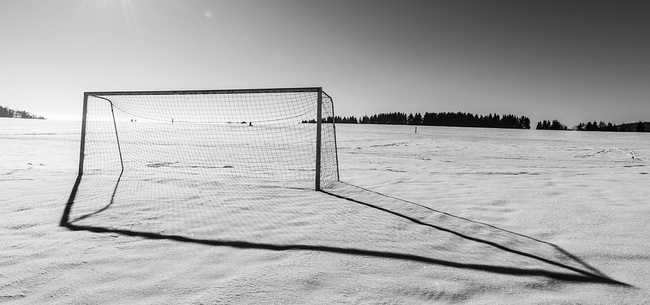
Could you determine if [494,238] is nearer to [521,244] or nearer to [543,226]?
[521,244]

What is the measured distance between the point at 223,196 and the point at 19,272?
274 centimetres

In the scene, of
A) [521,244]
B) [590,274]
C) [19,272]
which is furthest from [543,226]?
[19,272]

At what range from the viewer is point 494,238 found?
303 cm

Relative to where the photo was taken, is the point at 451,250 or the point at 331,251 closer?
the point at 331,251

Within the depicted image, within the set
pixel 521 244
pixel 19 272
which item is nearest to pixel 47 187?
pixel 19 272

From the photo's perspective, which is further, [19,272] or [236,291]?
[19,272]

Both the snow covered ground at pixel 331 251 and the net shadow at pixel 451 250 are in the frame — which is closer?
the snow covered ground at pixel 331 251

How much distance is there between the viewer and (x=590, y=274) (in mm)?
2227

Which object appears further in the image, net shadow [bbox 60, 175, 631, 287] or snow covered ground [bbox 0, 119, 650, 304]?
net shadow [bbox 60, 175, 631, 287]

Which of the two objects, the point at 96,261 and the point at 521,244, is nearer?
the point at 96,261

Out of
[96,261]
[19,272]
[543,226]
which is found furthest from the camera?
[543,226]

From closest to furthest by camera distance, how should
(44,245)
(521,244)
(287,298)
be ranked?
(287,298) < (44,245) < (521,244)

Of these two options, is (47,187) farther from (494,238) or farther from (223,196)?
(494,238)

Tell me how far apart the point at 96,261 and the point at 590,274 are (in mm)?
3615
